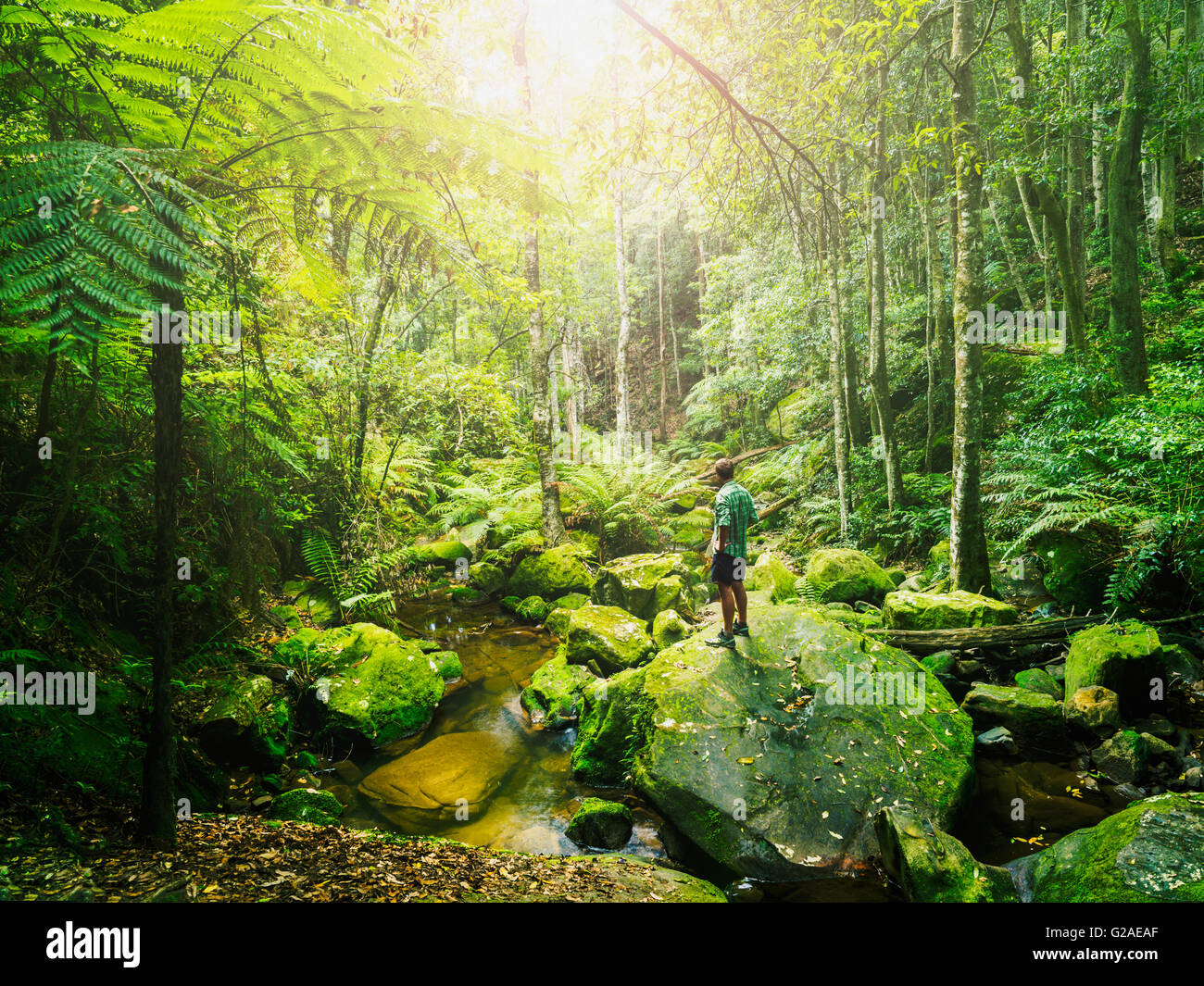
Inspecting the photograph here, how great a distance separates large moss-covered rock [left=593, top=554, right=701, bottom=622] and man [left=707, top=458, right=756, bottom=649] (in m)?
3.29

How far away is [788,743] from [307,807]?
4344mm

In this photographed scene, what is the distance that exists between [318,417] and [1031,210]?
735 inches

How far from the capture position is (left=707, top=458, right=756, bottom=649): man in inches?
225

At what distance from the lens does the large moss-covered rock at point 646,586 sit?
952 cm

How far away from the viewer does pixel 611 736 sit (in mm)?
5785

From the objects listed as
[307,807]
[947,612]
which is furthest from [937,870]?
[307,807]

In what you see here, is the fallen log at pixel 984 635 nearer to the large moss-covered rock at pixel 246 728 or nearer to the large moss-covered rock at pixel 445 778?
the large moss-covered rock at pixel 445 778

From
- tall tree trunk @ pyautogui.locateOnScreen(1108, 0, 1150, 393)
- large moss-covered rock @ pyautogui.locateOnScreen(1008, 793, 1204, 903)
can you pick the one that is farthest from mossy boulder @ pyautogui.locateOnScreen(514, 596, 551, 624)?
tall tree trunk @ pyautogui.locateOnScreen(1108, 0, 1150, 393)

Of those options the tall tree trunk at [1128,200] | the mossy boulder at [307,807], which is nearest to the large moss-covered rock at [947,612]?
the tall tree trunk at [1128,200]

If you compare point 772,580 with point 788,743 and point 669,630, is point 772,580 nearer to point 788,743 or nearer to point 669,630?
point 669,630

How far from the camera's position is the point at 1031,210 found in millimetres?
14312

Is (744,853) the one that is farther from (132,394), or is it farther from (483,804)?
(132,394)

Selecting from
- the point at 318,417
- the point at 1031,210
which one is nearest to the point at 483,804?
the point at 318,417

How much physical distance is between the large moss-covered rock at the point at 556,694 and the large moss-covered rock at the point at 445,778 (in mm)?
582
